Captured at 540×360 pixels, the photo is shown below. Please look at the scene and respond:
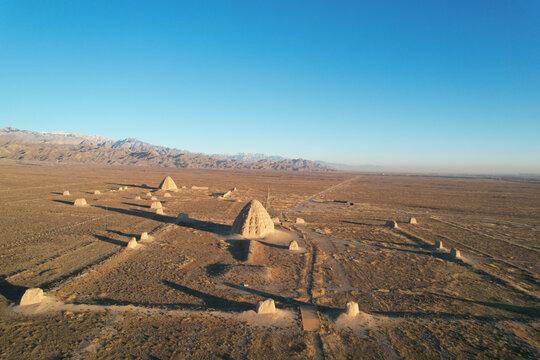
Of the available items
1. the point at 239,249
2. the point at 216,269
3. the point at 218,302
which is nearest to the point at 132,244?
the point at 216,269

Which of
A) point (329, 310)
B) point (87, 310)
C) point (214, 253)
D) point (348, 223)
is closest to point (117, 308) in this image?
point (87, 310)

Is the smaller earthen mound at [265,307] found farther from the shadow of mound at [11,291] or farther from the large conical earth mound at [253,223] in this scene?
the shadow of mound at [11,291]

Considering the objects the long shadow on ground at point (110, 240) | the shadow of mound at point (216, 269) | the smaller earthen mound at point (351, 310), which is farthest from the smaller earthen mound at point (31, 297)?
the smaller earthen mound at point (351, 310)

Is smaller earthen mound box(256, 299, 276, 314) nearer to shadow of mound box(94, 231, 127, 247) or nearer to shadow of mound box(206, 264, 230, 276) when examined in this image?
shadow of mound box(206, 264, 230, 276)

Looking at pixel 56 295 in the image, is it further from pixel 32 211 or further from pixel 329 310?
pixel 32 211

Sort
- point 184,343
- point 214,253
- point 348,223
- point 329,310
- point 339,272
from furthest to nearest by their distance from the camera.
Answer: point 348,223
point 214,253
point 339,272
point 329,310
point 184,343

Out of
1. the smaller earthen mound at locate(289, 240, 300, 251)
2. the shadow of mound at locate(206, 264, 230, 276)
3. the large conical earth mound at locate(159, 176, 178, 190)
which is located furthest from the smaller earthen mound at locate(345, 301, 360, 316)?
the large conical earth mound at locate(159, 176, 178, 190)

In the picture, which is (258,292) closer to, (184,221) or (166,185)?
(184,221)
